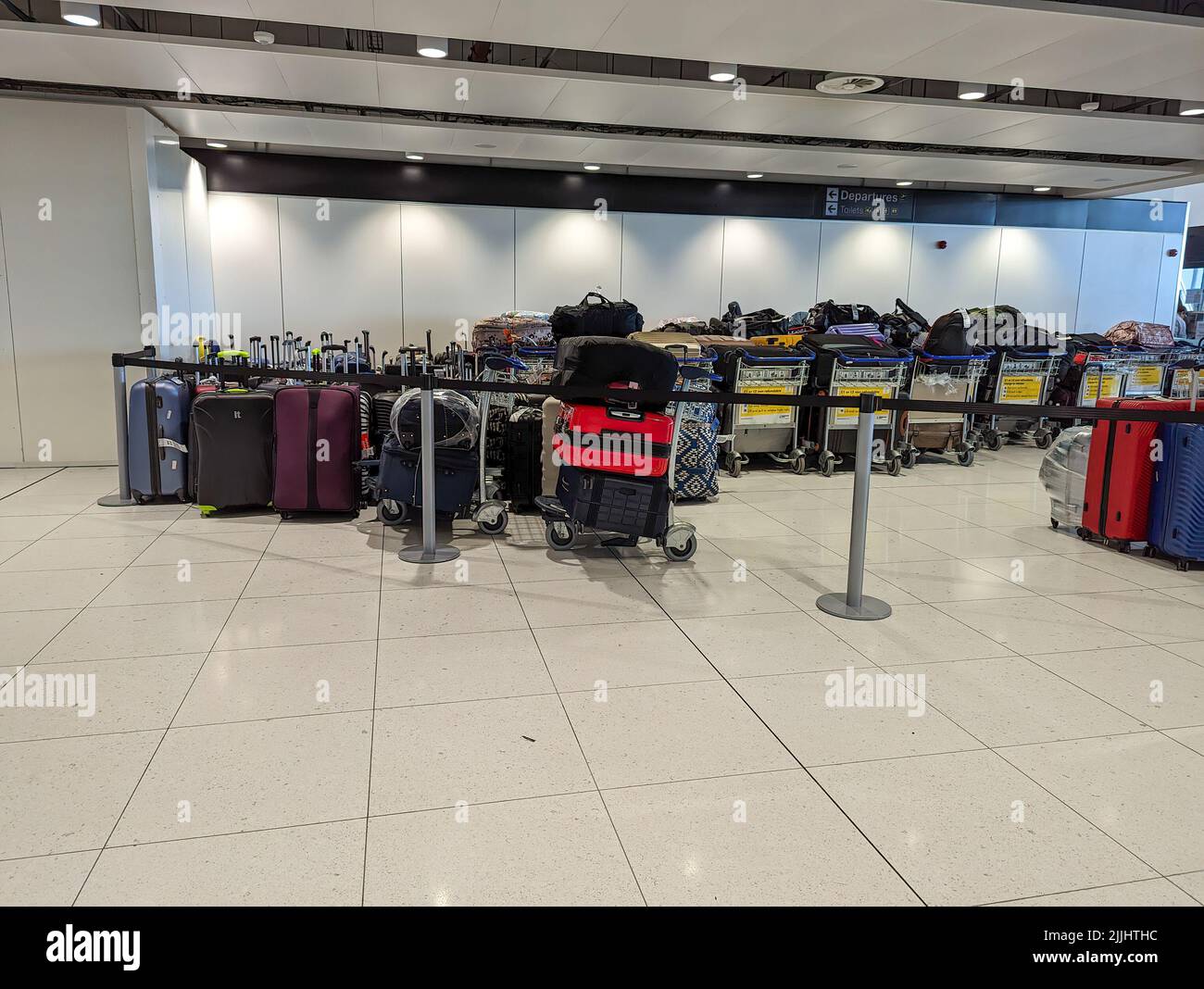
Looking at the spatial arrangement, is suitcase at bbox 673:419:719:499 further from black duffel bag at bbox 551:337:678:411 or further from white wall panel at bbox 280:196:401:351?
white wall panel at bbox 280:196:401:351

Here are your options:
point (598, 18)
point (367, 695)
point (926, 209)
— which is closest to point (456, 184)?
point (598, 18)

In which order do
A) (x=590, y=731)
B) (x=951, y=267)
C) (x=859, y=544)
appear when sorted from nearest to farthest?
(x=590, y=731) < (x=859, y=544) < (x=951, y=267)

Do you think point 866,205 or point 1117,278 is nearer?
point 866,205

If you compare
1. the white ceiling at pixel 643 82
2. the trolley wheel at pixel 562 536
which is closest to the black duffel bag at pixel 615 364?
the trolley wheel at pixel 562 536

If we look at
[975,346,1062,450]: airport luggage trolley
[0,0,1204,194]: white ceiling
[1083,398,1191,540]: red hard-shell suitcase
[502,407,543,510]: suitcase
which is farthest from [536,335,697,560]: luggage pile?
[975,346,1062,450]: airport luggage trolley

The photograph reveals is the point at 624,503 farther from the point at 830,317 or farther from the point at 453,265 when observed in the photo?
the point at 453,265

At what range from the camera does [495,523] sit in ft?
16.7

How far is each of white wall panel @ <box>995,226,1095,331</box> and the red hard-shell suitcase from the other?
288 inches

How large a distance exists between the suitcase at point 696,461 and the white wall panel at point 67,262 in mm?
4700

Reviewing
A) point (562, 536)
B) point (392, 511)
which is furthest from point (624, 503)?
point (392, 511)

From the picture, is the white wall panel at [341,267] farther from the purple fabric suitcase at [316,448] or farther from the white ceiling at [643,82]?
the purple fabric suitcase at [316,448]

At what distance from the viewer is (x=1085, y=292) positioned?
39.2 ft

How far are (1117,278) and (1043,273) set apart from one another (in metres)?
1.23

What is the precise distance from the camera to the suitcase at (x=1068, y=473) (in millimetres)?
5266
